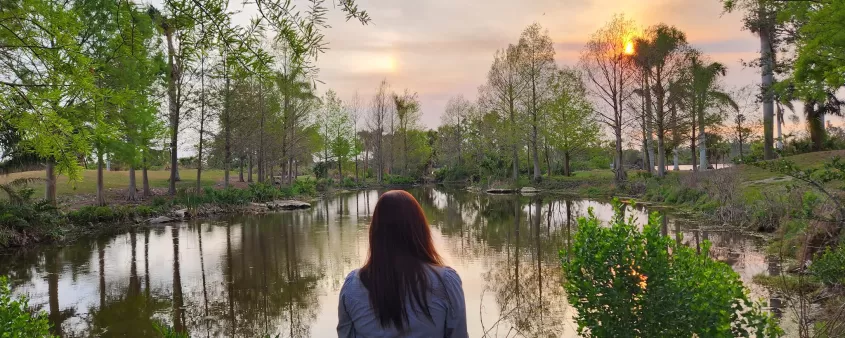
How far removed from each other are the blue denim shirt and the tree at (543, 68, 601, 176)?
37.1 m

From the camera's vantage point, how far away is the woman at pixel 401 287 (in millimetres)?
2111

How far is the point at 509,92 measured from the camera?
39.6 m

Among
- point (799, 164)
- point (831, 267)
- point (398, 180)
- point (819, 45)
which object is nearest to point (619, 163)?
point (799, 164)

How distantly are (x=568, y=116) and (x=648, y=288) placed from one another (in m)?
37.3

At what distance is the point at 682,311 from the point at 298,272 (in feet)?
28.6

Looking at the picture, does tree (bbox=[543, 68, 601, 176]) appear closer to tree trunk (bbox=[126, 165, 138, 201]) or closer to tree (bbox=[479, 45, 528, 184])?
tree (bbox=[479, 45, 528, 184])

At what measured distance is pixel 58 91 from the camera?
3.41m

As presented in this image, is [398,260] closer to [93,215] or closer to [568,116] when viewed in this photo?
Answer: [93,215]

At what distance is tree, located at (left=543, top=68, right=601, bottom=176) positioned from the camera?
1503 inches

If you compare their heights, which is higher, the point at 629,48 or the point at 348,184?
the point at 629,48

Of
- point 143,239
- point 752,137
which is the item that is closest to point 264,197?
point 143,239

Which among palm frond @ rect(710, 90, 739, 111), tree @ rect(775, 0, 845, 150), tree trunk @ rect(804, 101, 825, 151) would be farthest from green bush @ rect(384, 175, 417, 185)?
tree @ rect(775, 0, 845, 150)

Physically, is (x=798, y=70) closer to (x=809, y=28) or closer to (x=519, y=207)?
(x=809, y=28)

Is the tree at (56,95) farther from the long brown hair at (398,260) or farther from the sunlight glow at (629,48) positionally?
the sunlight glow at (629,48)
